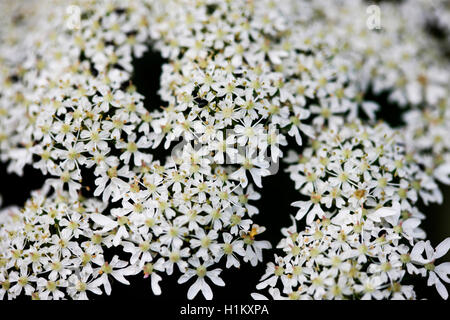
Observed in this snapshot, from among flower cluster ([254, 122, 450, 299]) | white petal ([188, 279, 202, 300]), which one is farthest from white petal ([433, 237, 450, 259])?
white petal ([188, 279, 202, 300])

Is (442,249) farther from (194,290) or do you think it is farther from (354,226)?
(194,290)

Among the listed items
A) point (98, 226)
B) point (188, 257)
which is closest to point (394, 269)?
point (188, 257)

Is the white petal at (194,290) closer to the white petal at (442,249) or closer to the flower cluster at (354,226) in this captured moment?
the flower cluster at (354,226)

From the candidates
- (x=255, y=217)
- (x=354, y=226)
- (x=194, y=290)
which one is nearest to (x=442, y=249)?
(x=354, y=226)

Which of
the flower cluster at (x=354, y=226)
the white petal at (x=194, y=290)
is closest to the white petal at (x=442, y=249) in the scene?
the flower cluster at (x=354, y=226)

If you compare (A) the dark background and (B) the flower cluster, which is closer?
(B) the flower cluster

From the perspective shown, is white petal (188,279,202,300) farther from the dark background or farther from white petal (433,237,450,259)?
white petal (433,237,450,259)

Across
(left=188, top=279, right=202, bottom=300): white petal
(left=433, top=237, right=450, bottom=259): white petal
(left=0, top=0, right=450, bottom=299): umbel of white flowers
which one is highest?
(left=0, top=0, right=450, bottom=299): umbel of white flowers

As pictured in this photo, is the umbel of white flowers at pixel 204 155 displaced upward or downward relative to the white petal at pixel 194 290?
upward
